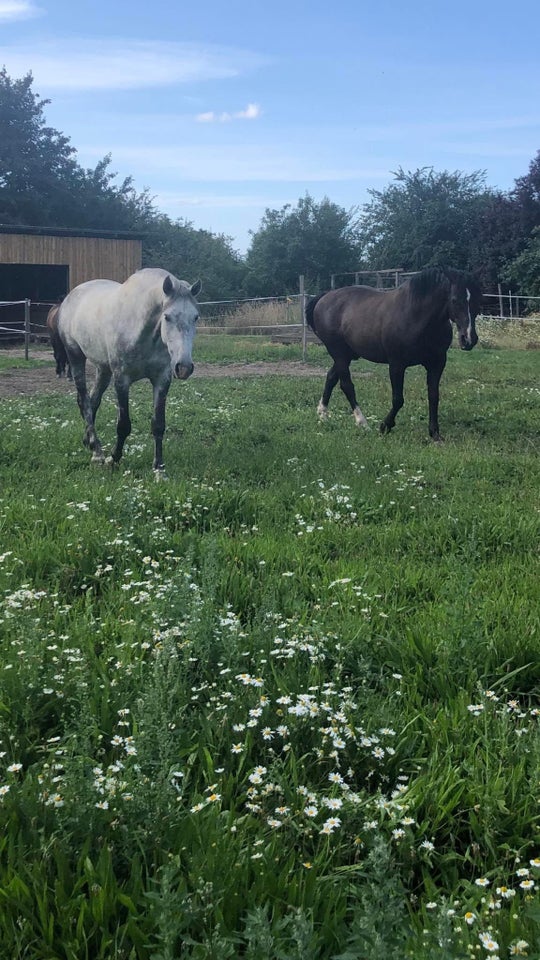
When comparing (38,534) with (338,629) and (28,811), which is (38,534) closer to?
(338,629)

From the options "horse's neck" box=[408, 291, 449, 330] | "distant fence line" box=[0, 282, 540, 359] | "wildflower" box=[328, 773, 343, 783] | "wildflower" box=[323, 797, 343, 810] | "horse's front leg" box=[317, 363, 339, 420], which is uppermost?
"distant fence line" box=[0, 282, 540, 359]

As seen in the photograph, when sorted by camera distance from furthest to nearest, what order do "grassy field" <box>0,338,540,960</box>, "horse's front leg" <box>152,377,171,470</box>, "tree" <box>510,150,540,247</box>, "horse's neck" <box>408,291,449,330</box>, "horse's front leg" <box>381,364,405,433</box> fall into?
"tree" <box>510,150,540,247</box> → "horse's front leg" <box>381,364,405,433</box> → "horse's neck" <box>408,291,449,330</box> → "horse's front leg" <box>152,377,171,470</box> → "grassy field" <box>0,338,540,960</box>

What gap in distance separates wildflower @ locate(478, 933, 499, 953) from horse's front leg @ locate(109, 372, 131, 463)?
5984 millimetres

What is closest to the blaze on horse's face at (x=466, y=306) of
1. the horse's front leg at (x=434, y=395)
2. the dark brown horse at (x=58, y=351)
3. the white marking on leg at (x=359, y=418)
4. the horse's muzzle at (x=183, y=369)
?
the horse's front leg at (x=434, y=395)

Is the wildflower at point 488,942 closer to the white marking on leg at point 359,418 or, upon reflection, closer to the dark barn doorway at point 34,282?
the white marking on leg at point 359,418

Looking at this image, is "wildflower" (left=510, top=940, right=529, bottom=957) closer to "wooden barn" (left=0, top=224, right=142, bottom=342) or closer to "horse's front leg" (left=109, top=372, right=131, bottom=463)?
"horse's front leg" (left=109, top=372, right=131, bottom=463)

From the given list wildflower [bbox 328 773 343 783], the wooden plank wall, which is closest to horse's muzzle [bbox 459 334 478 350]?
wildflower [bbox 328 773 343 783]

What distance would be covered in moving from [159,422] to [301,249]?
44615 mm

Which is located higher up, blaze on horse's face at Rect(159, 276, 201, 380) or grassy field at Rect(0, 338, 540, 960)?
blaze on horse's face at Rect(159, 276, 201, 380)

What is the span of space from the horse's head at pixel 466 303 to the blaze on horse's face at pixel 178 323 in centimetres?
338

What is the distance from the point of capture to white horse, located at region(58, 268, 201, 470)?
659 cm

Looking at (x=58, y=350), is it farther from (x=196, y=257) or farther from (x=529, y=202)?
(x=196, y=257)

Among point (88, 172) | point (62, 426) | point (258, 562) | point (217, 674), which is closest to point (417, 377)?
point (62, 426)

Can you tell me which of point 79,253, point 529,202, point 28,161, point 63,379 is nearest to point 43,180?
point 28,161
